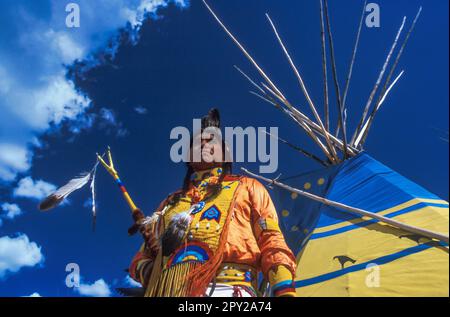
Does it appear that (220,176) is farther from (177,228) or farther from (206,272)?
(206,272)

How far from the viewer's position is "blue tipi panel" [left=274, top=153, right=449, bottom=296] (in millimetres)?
2674

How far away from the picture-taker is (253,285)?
3.18m

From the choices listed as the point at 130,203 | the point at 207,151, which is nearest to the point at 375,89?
the point at 207,151

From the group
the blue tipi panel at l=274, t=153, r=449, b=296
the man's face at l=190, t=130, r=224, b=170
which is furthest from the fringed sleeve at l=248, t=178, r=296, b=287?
the man's face at l=190, t=130, r=224, b=170

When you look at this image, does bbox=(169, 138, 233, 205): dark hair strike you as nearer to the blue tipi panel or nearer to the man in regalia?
the man in regalia

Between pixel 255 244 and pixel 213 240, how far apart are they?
0.36 metres

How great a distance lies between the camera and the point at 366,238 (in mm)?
3109

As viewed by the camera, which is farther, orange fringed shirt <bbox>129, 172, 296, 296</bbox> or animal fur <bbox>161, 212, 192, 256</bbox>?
animal fur <bbox>161, 212, 192, 256</bbox>

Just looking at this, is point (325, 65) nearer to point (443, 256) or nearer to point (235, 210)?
point (235, 210)

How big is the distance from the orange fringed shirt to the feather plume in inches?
39.1

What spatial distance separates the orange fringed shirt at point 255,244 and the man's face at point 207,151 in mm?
311

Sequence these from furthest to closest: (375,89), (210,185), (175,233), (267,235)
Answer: (375,89), (210,185), (175,233), (267,235)

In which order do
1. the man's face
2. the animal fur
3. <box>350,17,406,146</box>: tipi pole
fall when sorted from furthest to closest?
<box>350,17,406,146</box>: tipi pole → the man's face → the animal fur
